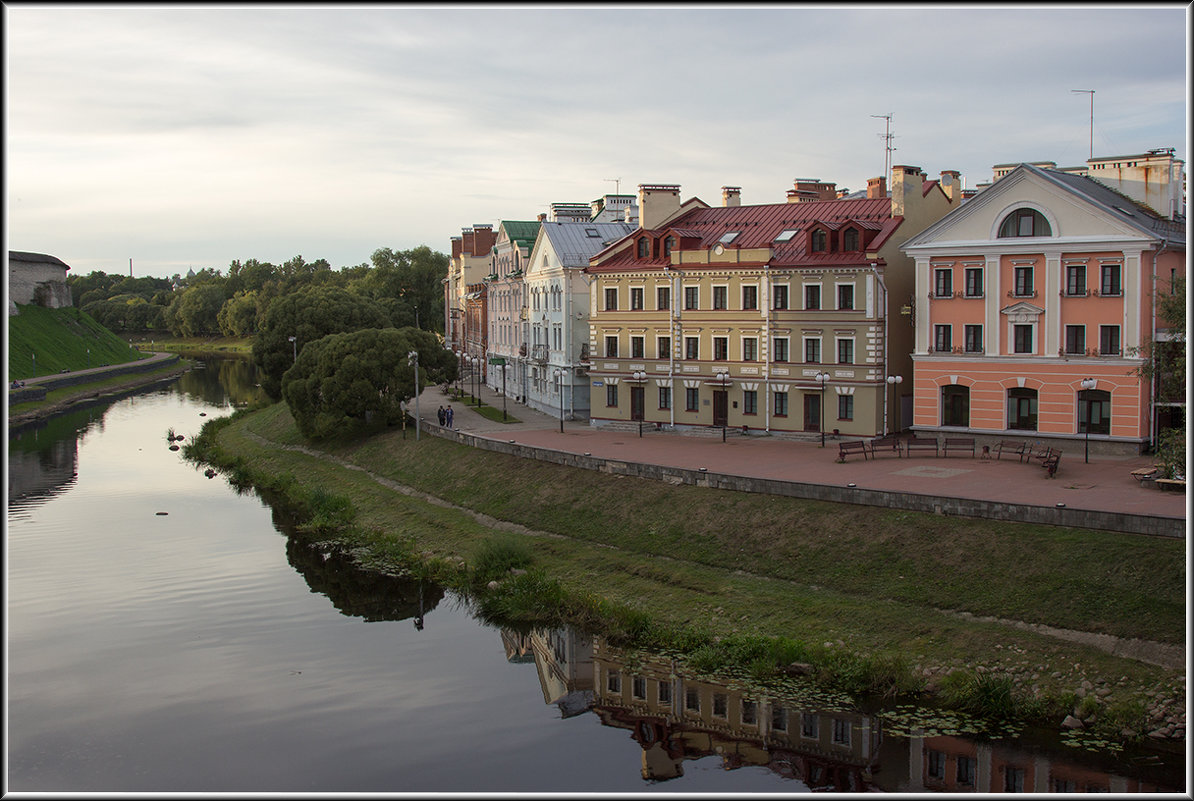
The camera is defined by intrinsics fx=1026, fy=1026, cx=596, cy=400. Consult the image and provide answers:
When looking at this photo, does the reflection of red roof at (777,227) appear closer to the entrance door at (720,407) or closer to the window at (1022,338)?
the entrance door at (720,407)

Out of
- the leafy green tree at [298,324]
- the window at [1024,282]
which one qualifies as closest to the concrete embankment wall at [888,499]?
the window at [1024,282]

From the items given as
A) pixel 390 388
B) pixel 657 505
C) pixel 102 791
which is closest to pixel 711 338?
pixel 657 505

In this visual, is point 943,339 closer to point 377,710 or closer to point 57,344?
point 377,710

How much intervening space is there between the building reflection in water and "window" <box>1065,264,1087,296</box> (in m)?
23.4

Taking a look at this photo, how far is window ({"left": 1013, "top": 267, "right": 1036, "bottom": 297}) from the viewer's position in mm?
41562

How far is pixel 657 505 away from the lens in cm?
3806

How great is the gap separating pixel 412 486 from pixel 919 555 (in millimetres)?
26589

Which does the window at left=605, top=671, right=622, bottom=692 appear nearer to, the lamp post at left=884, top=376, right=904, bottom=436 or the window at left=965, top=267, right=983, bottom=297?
the lamp post at left=884, top=376, right=904, bottom=436

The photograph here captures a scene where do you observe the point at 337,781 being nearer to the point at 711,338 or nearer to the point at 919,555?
the point at 919,555

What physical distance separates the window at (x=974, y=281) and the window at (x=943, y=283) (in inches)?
25.4

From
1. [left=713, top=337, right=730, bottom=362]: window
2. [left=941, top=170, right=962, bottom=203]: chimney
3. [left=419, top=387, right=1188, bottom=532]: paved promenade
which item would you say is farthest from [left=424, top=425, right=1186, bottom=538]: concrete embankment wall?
A: [left=941, top=170, right=962, bottom=203]: chimney

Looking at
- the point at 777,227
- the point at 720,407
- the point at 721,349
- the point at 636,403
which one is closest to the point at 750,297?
the point at 721,349

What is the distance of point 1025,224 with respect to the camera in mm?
41344

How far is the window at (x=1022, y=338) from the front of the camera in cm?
4184
